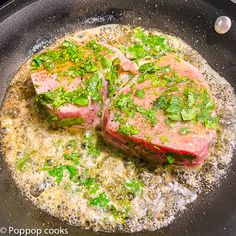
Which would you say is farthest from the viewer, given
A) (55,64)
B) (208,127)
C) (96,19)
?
(96,19)

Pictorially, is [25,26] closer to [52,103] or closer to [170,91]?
[52,103]

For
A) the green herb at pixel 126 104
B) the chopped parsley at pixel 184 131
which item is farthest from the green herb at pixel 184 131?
the green herb at pixel 126 104

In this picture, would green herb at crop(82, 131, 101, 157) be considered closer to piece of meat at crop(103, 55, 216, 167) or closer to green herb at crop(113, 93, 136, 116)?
piece of meat at crop(103, 55, 216, 167)

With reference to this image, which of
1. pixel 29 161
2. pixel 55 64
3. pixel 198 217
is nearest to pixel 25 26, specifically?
pixel 55 64

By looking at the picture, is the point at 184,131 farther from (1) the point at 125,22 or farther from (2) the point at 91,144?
(1) the point at 125,22

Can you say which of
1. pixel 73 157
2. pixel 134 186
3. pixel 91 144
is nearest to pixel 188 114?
pixel 134 186

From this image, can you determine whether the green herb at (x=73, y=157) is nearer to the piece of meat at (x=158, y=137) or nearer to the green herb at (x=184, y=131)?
the piece of meat at (x=158, y=137)

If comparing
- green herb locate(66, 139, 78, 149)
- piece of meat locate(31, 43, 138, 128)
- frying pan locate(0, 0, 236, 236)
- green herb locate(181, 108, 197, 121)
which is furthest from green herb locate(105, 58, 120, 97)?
frying pan locate(0, 0, 236, 236)
